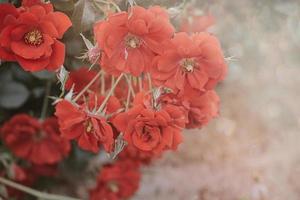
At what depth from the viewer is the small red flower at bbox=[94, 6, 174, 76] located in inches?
54.6

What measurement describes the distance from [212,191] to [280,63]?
57cm

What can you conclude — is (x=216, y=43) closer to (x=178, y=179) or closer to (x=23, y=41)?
(x=23, y=41)

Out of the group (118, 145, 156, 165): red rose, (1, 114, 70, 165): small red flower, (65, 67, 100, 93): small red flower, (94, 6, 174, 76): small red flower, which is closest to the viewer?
(94, 6, 174, 76): small red flower

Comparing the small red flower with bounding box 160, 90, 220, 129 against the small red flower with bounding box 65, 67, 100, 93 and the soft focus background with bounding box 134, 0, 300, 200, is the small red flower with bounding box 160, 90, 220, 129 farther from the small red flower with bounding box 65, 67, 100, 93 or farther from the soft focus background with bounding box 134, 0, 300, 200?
the soft focus background with bounding box 134, 0, 300, 200

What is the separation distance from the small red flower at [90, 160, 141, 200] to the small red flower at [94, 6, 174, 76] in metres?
0.76

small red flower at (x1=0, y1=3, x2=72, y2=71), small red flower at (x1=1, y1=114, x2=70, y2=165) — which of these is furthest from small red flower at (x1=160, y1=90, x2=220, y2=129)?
small red flower at (x1=1, y1=114, x2=70, y2=165)

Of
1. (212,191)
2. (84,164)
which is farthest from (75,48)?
(212,191)

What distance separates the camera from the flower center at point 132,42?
142 cm

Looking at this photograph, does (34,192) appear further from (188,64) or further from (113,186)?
(188,64)

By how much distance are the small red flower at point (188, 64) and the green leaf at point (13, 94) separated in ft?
2.54

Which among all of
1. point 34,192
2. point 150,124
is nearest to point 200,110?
point 150,124

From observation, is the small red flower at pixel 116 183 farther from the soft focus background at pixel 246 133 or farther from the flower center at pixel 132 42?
the flower center at pixel 132 42

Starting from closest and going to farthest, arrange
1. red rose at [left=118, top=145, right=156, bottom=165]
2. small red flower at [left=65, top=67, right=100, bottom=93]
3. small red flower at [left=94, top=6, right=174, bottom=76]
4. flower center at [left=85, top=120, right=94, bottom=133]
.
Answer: small red flower at [left=94, top=6, right=174, bottom=76] < flower center at [left=85, top=120, right=94, bottom=133] < small red flower at [left=65, top=67, right=100, bottom=93] < red rose at [left=118, top=145, right=156, bottom=165]

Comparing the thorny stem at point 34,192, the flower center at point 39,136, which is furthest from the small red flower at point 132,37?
the flower center at point 39,136
